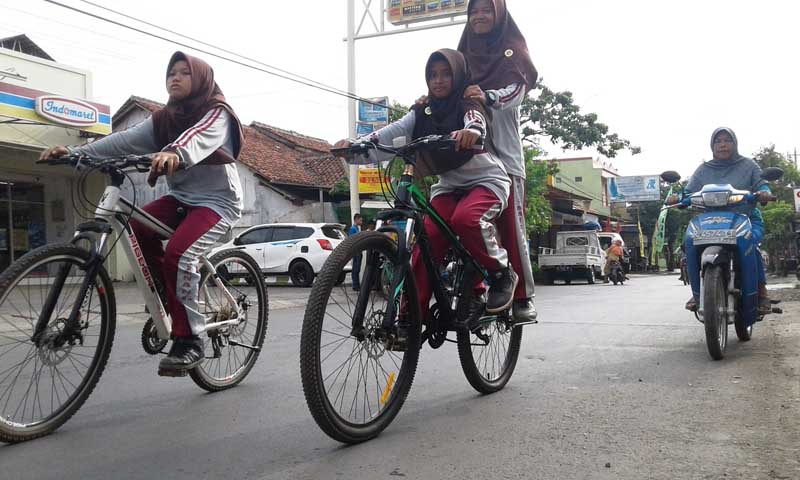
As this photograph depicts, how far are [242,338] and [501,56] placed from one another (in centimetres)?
235

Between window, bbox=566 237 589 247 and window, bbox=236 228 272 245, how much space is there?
499 inches

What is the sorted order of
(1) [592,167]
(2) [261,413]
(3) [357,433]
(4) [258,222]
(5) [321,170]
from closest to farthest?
(3) [357,433], (2) [261,413], (4) [258,222], (5) [321,170], (1) [592,167]

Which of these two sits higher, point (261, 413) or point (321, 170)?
point (321, 170)

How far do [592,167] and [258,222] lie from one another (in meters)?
38.3

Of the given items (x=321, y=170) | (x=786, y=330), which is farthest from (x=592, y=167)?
(x=786, y=330)

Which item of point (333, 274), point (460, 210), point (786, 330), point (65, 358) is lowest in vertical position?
point (786, 330)

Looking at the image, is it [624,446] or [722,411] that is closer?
[624,446]

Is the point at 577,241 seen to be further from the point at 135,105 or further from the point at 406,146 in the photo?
the point at 406,146

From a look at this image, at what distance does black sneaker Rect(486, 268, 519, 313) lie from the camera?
13.0 ft

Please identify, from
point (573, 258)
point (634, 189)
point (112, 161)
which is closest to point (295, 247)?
point (573, 258)

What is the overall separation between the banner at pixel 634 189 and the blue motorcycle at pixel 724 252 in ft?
166

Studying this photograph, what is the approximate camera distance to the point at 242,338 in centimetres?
457

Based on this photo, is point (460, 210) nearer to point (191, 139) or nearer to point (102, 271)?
point (191, 139)

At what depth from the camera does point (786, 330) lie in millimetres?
6969
